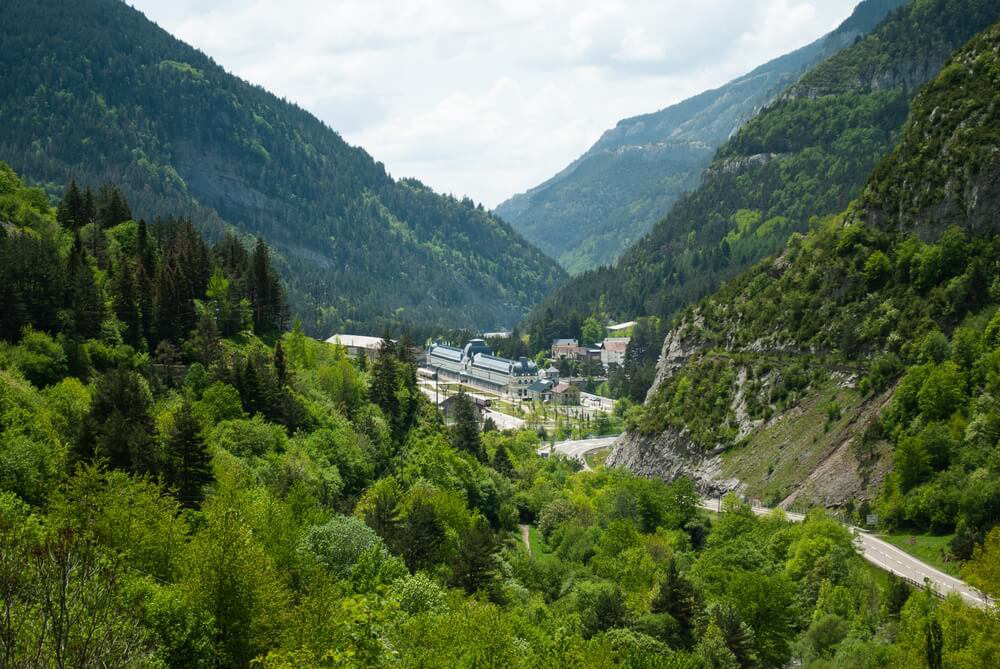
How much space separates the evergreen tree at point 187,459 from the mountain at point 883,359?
46012 mm

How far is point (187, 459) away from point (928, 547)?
4825 cm

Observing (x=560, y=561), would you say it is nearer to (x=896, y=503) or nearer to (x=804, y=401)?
(x=896, y=503)

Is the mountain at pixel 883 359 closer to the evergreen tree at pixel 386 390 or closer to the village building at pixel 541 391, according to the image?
the evergreen tree at pixel 386 390

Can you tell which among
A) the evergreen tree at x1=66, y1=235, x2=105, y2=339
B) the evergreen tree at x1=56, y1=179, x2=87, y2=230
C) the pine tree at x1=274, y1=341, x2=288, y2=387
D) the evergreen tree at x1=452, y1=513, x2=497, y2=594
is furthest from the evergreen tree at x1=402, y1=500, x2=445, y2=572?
the evergreen tree at x1=56, y1=179, x2=87, y2=230

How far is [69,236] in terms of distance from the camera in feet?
249

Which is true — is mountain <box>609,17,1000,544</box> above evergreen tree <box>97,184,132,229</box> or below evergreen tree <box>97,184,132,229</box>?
below

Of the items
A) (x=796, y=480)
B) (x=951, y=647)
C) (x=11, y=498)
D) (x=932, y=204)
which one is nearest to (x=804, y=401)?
(x=796, y=480)

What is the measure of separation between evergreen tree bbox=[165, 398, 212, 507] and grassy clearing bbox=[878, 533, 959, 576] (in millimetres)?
44722

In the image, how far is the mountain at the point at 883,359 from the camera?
226ft

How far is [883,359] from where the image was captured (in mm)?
84750

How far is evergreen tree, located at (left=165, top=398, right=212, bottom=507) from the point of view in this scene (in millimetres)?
41844

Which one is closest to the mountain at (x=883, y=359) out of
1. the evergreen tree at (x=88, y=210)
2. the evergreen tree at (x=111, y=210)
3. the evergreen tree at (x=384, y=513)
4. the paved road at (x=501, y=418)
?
the evergreen tree at (x=384, y=513)

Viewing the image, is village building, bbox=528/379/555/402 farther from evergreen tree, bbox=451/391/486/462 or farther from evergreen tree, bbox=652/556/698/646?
evergreen tree, bbox=652/556/698/646

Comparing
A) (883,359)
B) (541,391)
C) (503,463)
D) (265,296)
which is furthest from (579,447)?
(265,296)
